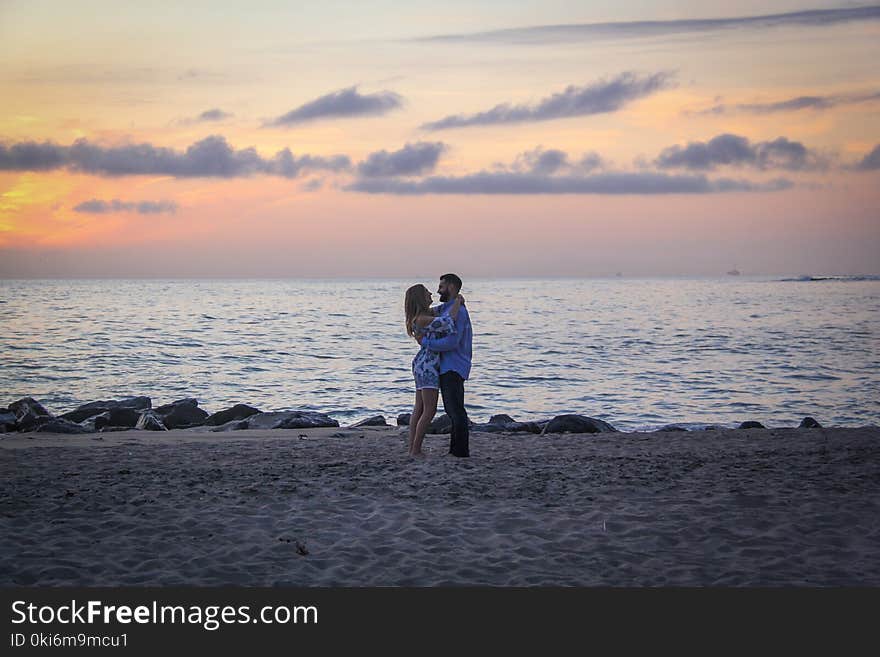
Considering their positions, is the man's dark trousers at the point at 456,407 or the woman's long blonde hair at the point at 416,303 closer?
the woman's long blonde hair at the point at 416,303

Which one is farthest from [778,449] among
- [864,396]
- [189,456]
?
[864,396]

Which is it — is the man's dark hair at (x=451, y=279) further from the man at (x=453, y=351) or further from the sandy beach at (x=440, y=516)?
the sandy beach at (x=440, y=516)

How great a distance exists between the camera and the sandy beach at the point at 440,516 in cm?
613

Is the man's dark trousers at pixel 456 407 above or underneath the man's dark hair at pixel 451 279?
underneath

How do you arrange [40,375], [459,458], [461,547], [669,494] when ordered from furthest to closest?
[40,375] < [459,458] < [669,494] < [461,547]

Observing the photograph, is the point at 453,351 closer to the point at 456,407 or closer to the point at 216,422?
the point at 456,407

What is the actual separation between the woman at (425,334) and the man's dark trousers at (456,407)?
0.13 m

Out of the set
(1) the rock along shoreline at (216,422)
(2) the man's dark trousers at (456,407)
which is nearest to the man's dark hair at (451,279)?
(2) the man's dark trousers at (456,407)

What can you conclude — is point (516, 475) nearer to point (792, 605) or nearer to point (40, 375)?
point (792, 605)

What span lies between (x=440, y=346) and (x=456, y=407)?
3.03 feet

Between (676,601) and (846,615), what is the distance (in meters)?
1.12

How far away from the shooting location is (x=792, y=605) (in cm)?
546

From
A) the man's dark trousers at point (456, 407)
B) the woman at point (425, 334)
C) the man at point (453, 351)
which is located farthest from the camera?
the man's dark trousers at point (456, 407)

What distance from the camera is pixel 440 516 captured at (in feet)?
25.1
